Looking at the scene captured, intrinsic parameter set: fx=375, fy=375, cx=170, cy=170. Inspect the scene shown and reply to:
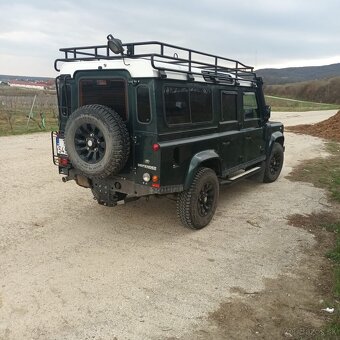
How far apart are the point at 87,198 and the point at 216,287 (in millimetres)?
3387

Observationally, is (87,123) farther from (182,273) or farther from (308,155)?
(308,155)

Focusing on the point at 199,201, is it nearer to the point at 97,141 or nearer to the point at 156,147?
the point at 156,147

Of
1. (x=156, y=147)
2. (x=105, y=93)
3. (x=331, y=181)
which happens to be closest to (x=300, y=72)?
(x=331, y=181)

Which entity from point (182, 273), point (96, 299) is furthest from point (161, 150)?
point (96, 299)

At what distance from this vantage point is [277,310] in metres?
3.53

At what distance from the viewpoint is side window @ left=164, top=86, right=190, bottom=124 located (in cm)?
466

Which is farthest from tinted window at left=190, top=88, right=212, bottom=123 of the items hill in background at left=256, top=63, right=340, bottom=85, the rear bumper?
hill in background at left=256, top=63, right=340, bottom=85

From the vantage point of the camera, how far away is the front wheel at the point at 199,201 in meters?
5.10

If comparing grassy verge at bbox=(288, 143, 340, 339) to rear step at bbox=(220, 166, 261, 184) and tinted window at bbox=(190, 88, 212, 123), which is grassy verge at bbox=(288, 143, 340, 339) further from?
tinted window at bbox=(190, 88, 212, 123)

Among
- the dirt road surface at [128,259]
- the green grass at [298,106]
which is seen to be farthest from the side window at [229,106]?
the green grass at [298,106]

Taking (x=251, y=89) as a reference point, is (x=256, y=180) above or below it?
below

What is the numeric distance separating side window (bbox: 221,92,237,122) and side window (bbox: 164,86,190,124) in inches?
42.5

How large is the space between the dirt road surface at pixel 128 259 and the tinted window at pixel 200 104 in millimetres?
1585

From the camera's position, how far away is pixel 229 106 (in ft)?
20.1
